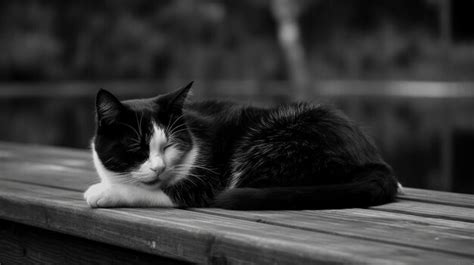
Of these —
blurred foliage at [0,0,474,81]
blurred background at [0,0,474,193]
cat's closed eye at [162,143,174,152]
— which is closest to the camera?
cat's closed eye at [162,143,174,152]

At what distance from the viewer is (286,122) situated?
1809 mm

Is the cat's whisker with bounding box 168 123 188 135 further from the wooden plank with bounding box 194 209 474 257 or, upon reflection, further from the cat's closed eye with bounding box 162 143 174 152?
the wooden plank with bounding box 194 209 474 257

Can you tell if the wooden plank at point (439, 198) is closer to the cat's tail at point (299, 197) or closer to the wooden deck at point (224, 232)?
the wooden deck at point (224, 232)

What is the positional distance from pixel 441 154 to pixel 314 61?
10857 mm

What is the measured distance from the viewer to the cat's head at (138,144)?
5.17 feet

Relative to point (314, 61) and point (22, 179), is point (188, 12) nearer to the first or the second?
point (314, 61)

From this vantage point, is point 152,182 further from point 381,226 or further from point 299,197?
point 381,226

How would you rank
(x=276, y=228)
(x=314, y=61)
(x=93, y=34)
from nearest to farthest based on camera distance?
(x=276, y=228) → (x=93, y=34) → (x=314, y=61)

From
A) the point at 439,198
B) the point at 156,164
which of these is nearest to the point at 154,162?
the point at 156,164

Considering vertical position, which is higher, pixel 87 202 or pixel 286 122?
pixel 286 122

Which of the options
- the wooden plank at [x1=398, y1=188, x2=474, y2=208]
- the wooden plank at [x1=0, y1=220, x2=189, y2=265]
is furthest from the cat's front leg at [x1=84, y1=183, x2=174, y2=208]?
the wooden plank at [x1=398, y1=188, x2=474, y2=208]

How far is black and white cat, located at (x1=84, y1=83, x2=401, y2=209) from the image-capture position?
157 centimetres

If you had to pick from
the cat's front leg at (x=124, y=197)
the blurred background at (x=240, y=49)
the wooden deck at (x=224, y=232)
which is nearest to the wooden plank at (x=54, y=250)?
the wooden deck at (x=224, y=232)

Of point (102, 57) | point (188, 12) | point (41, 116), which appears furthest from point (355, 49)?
point (41, 116)
